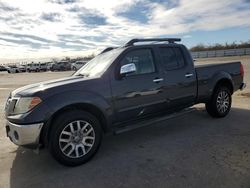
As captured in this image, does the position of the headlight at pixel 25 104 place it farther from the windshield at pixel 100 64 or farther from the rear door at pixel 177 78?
the rear door at pixel 177 78

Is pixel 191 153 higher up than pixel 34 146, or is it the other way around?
pixel 34 146

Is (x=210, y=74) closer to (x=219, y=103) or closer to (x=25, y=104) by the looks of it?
(x=219, y=103)

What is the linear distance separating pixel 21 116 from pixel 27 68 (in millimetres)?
54503

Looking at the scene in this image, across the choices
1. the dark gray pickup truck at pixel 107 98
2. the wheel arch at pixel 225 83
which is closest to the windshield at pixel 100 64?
the dark gray pickup truck at pixel 107 98

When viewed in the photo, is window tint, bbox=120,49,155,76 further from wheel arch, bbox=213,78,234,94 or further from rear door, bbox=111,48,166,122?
wheel arch, bbox=213,78,234,94

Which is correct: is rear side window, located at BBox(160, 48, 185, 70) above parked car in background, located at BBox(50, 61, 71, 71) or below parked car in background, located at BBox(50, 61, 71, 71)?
above

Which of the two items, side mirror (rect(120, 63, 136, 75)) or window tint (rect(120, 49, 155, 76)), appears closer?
side mirror (rect(120, 63, 136, 75))

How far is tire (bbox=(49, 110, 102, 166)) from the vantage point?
4.25 metres

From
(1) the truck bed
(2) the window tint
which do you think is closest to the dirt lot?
(1) the truck bed

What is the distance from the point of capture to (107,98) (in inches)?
186

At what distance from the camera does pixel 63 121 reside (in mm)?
4281

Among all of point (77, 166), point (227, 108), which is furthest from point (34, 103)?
point (227, 108)

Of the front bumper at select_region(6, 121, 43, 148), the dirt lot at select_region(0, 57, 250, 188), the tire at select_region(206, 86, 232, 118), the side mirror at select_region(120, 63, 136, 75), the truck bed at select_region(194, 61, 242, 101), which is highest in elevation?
the side mirror at select_region(120, 63, 136, 75)

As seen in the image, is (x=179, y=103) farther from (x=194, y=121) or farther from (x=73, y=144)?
(x=73, y=144)
